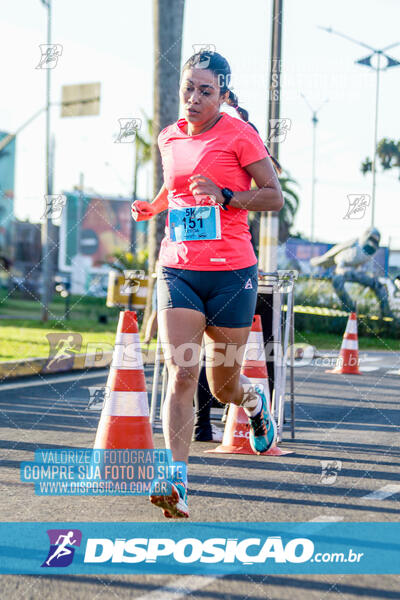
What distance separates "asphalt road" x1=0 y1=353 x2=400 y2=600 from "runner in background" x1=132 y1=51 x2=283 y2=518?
0.58 m

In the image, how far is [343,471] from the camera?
221 inches

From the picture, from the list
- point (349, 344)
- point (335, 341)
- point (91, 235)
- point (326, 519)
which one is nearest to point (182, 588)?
point (326, 519)

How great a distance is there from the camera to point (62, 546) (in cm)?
378

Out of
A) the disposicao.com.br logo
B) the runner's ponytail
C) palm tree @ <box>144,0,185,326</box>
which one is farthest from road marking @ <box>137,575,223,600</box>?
palm tree @ <box>144,0,185,326</box>

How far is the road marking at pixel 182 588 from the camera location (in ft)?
10.6

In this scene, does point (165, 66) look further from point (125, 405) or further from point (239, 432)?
point (125, 405)

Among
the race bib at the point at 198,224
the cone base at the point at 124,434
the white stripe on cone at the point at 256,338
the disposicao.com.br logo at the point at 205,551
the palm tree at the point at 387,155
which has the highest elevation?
the palm tree at the point at 387,155

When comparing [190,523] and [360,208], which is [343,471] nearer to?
[190,523]

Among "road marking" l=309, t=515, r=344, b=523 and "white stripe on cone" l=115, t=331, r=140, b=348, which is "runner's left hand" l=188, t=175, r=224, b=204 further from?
"road marking" l=309, t=515, r=344, b=523

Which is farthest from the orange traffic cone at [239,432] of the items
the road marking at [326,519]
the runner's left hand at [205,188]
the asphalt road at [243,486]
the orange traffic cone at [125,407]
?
the runner's left hand at [205,188]

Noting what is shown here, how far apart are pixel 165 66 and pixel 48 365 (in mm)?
7532

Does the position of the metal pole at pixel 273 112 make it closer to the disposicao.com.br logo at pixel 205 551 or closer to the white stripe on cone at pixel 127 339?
the white stripe on cone at pixel 127 339

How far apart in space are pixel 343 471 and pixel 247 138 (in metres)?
2.21

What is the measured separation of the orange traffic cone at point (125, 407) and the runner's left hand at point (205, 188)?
1.32 m
